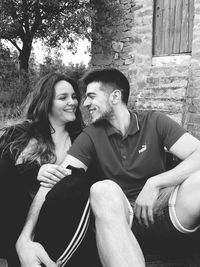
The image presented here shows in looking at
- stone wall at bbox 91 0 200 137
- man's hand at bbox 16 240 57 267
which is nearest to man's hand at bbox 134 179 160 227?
man's hand at bbox 16 240 57 267

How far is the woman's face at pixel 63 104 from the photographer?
2652 mm

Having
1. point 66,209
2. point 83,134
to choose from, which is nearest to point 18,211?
point 66,209

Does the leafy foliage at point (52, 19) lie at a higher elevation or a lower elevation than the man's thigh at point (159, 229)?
higher

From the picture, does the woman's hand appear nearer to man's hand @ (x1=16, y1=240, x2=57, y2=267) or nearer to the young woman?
the young woman

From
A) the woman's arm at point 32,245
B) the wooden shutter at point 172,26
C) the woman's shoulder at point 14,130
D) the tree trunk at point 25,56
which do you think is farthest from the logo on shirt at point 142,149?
the tree trunk at point 25,56

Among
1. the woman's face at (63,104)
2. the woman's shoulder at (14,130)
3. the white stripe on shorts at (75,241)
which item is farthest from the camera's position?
the woman's face at (63,104)

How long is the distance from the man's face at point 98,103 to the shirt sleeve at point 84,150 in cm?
17

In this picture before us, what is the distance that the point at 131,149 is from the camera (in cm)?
222

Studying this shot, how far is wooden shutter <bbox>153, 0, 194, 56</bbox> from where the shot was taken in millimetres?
6203

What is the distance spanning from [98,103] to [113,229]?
2.97ft

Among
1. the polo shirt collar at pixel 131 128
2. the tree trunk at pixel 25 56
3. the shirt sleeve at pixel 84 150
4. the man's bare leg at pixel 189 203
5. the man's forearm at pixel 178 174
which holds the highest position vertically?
the tree trunk at pixel 25 56

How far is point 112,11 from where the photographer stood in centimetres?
674

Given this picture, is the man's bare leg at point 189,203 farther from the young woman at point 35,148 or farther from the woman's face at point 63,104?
the woman's face at point 63,104

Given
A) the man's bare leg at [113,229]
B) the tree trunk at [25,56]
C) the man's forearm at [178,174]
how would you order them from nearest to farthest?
the man's bare leg at [113,229] → the man's forearm at [178,174] → the tree trunk at [25,56]
